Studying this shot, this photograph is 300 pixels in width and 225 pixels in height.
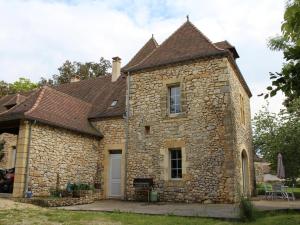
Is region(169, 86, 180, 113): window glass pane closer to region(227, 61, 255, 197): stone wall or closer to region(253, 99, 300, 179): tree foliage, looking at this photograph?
region(227, 61, 255, 197): stone wall

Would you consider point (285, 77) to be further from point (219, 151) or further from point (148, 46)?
point (148, 46)

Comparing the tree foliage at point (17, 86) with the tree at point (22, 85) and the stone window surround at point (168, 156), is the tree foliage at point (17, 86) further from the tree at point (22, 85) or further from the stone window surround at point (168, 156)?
the stone window surround at point (168, 156)

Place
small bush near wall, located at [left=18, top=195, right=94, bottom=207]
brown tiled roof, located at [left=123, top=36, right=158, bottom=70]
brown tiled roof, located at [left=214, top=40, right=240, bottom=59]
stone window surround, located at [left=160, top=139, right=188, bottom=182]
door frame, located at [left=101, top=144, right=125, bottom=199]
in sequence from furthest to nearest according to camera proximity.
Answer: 1. brown tiled roof, located at [left=123, top=36, right=158, bottom=70]
2. brown tiled roof, located at [left=214, top=40, right=240, bottom=59]
3. door frame, located at [left=101, top=144, right=125, bottom=199]
4. stone window surround, located at [left=160, top=139, right=188, bottom=182]
5. small bush near wall, located at [left=18, top=195, right=94, bottom=207]

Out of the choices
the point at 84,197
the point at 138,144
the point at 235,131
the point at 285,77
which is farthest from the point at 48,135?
the point at 285,77

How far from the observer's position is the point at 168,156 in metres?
12.2

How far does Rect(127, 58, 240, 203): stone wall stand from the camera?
11.1m

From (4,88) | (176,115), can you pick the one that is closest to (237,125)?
(176,115)

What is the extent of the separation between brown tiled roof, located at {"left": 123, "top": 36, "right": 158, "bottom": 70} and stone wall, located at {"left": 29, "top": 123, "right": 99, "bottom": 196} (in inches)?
167

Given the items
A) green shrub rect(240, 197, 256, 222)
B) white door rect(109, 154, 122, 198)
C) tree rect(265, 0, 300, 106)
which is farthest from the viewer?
white door rect(109, 154, 122, 198)

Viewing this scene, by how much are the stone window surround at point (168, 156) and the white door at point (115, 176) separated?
225cm

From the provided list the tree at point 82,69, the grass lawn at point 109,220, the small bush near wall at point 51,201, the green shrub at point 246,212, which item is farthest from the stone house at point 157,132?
the tree at point 82,69

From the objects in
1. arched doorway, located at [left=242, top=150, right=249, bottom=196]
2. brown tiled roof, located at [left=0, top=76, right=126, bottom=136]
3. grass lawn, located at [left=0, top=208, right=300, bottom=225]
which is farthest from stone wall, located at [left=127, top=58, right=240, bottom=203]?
grass lawn, located at [left=0, top=208, right=300, bottom=225]

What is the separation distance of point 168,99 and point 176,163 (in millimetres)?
2552

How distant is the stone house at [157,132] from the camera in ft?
36.1
